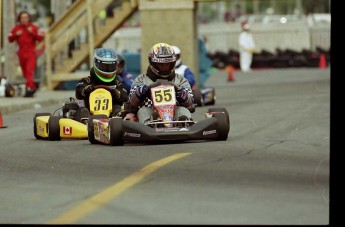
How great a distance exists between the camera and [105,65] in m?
18.0

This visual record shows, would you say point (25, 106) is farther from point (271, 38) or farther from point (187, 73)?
point (271, 38)

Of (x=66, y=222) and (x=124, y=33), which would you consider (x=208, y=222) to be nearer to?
(x=66, y=222)

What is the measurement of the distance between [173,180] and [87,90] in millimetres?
6518

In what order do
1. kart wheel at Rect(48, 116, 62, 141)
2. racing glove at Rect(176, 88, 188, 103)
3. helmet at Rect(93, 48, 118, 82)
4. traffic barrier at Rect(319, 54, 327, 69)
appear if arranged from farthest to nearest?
traffic barrier at Rect(319, 54, 327, 69)
helmet at Rect(93, 48, 118, 82)
kart wheel at Rect(48, 116, 62, 141)
racing glove at Rect(176, 88, 188, 103)

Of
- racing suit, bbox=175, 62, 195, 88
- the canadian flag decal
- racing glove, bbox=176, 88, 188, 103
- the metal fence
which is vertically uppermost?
racing glove, bbox=176, 88, 188, 103

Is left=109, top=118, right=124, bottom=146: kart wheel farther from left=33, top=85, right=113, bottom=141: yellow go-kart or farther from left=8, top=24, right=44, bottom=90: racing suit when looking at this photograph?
left=8, top=24, right=44, bottom=90: racing suit

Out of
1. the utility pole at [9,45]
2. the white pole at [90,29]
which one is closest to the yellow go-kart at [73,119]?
the utility pole at [9,45]

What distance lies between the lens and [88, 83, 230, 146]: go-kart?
1548cm

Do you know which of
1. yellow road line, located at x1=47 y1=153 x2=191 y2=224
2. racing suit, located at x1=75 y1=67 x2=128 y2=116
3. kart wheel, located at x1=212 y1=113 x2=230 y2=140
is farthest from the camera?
racing suit, located at x1=75 y1=67 x2=128 y2=116

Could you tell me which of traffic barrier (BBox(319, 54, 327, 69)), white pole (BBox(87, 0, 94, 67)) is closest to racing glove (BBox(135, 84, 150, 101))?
white pole (BBox(87, 0, 94, 67))

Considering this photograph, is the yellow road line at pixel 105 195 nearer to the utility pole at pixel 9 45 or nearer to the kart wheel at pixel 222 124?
the kart wheel at pixel 222 124

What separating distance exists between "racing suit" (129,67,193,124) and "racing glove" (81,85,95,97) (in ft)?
4.46

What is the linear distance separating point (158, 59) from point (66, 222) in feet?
24.0
